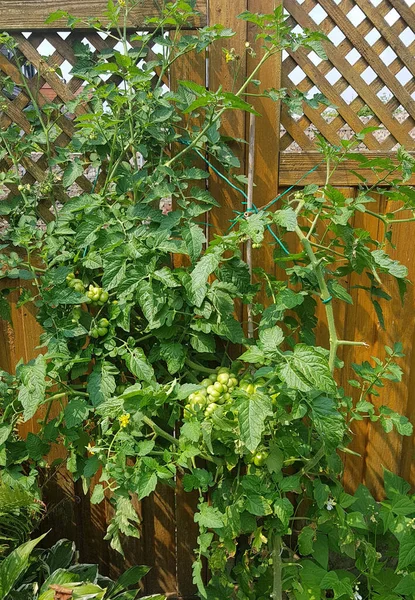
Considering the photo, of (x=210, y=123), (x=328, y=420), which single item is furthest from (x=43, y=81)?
(x=328, y=420)

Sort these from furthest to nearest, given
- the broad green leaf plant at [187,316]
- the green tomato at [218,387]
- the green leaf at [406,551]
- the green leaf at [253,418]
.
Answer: the green leaf at [406,551] < the green tomato at [218,387] < the broad green leaf plant at [187,316] < the green leaf at [253,418]

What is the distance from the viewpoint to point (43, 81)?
2010 mm

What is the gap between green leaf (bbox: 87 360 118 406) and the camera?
1.74 m

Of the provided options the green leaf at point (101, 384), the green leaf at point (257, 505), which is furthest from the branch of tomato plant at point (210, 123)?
the green leaf at point (257, 505)

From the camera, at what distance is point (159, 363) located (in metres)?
1.91

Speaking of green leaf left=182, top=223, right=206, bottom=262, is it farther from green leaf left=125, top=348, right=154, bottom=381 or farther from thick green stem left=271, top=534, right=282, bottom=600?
thick green stem left=271, top=534, right=282, bottom=600

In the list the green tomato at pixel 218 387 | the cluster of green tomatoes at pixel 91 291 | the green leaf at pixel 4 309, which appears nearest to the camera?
the green tomato at pixel 218 387

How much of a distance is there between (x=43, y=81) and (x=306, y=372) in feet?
4.78

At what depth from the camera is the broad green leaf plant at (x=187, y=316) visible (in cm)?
156

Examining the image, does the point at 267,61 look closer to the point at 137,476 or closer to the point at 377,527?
the point at 137,476

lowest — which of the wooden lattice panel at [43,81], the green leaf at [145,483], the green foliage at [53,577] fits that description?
the green foliage at [53,577]

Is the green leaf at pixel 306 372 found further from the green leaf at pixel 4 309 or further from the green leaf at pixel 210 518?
the green leaf at pixel 4 309

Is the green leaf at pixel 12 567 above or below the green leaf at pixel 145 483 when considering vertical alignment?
below

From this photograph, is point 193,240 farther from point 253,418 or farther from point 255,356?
point 253,418
